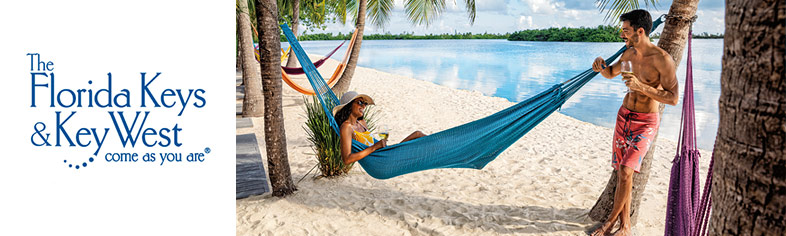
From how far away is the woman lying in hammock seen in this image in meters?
2.35

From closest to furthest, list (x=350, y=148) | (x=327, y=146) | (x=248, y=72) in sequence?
(x=350, y=148), (x=327, y=146), (x=248, y=72)

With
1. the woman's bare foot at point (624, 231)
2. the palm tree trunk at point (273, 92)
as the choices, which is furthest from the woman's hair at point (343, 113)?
the woman's bare foot at point (624, 231)

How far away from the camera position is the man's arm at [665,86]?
1838 mm

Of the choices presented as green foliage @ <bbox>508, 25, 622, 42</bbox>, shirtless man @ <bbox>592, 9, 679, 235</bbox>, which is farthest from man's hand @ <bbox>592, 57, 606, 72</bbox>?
green foliage @ <bbox>508, 25, 622, 42</bbox>

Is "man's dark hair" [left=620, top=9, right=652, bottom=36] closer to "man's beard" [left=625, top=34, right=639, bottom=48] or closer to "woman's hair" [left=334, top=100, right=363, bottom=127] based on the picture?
"man's beard" [left=625, top=34, right=639, bottom=48]

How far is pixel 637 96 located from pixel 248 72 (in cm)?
412

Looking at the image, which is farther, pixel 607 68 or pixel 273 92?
pixel 273 92

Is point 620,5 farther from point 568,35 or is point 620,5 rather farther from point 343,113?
point 568,35

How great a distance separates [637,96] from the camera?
2.00 meters

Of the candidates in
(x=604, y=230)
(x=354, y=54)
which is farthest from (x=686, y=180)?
(x=354, y=54)

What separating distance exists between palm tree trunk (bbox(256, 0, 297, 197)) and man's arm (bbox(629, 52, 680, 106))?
1.63m

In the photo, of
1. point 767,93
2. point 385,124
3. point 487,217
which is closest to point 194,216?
point 487,217

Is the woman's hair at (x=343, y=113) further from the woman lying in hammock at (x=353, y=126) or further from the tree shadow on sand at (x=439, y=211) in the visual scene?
the tree shadow on sand at (x=439, y=211)

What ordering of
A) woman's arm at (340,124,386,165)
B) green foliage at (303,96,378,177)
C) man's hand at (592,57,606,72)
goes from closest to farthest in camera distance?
man's hand at (592,57,606,72) < woman's arm at (340,124,386,165) < green foliage at (303,96,378,177)
